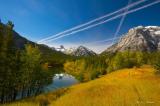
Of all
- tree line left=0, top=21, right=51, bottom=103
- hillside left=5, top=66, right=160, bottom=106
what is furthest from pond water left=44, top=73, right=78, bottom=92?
hillside left=5, top=66, right=160, bottom=106

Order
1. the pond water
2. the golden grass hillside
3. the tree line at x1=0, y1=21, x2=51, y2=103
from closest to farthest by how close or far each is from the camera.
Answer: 1. the golden grass hillside
2. the tree line at x1=0, y1=21, x2=51, y2=103
3. the pond water

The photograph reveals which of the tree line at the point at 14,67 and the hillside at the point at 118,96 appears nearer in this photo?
the hillside at the point at 118,96

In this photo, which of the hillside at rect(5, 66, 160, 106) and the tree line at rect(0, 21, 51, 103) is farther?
the tree line at rect(0, 21, 51, 103)

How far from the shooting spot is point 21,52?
64.4m

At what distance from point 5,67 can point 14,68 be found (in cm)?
458

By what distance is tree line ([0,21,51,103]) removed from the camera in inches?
2125

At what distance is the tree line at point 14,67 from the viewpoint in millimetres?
53969

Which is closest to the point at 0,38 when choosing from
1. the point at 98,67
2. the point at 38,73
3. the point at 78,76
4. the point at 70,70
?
the point at 38,73

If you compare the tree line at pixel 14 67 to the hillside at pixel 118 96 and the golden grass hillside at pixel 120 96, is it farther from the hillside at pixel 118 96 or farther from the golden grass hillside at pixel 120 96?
the golden grass hillside at pixel 120 96

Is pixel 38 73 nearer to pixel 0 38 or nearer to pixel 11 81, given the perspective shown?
pixel 11 81

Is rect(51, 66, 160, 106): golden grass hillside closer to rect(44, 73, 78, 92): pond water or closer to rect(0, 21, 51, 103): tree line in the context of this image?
rect(0, 21, 51, 103): tree line

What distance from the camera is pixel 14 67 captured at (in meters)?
58.6

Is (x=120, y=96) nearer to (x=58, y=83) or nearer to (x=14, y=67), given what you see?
(x=14, y=67)

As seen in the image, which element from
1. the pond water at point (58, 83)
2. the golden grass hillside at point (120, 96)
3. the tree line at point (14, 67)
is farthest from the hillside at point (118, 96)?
the pond water at point (58, 83)
